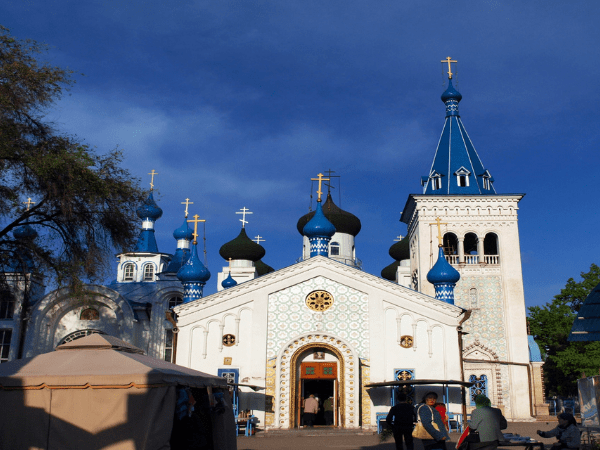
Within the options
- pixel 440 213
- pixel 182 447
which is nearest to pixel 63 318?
pixel 440 213

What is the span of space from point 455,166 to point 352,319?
14.8 metres

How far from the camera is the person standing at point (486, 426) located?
26.9 feet

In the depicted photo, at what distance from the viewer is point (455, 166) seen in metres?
33.4

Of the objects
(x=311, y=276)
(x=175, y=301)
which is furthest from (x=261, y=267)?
(x=311, y=276)

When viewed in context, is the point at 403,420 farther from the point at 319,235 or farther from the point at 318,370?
the point at 319,235

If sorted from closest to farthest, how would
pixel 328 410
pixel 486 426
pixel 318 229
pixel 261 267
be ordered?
pixel 486 426 < pixel 328 410 < pixel 318 229 < pixel 261 267

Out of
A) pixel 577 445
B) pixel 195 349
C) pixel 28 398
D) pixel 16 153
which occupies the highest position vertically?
pixel 16 153

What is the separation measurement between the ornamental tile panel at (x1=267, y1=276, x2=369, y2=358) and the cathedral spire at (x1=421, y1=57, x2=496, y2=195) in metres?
12.9

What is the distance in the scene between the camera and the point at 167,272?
1282 inches

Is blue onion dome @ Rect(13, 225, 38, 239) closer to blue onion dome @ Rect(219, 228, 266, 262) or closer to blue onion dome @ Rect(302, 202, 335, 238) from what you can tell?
blue onion dome @ Rect(302, 202, 335, 238)

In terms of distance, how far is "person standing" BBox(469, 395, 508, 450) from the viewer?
8.20 meters

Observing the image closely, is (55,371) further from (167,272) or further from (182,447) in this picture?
(167,272)

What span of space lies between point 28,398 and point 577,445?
27.8 ft

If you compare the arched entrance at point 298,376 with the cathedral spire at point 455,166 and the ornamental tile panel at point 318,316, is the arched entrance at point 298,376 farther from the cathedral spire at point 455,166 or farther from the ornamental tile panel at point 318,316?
the cathedral spire at point 455,166
